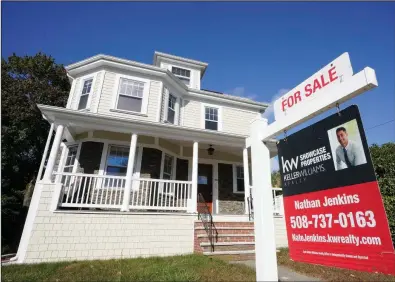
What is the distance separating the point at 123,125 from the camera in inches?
315

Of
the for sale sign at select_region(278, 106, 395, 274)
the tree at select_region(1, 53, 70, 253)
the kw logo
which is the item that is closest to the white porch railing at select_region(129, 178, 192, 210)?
the kw logo

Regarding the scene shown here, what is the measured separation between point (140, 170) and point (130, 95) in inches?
134

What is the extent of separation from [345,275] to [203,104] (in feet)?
30.8

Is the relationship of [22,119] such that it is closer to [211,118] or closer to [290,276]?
[211,118]

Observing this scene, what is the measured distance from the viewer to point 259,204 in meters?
2.90

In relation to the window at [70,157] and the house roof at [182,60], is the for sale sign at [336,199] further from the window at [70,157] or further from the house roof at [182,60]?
the house roof at [182,60]

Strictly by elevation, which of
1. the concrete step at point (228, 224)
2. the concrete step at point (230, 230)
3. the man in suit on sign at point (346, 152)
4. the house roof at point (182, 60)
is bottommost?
the concrete step at point (230, 230)

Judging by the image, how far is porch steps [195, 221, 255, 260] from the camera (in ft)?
20.9

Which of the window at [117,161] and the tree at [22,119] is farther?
the tree at [22,119]

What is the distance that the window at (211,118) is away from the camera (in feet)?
39.5

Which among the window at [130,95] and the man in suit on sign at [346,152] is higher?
the window at [130,95]

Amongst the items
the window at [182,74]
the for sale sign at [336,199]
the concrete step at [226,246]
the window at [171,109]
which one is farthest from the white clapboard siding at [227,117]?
the for sale sign at [336,199]

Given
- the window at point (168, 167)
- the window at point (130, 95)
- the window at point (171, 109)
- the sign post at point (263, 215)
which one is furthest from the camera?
the window at point (171, 109)

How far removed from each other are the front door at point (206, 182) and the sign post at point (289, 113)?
7.47 m
